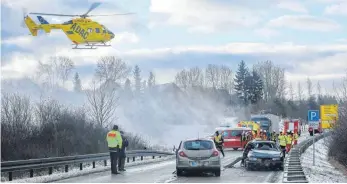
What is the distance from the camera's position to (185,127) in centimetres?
9694

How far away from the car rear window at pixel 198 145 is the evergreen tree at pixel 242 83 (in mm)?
Answer: 108141

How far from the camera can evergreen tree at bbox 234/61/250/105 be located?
424 ft

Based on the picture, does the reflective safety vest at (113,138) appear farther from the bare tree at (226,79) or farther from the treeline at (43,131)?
the bare tree at (226,79)

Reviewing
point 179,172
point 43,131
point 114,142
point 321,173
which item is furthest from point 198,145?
point 43,131

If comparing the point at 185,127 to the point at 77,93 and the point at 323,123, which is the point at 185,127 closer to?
the point at 77,93

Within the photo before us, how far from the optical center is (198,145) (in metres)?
21.6

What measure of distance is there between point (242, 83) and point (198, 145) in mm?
109304

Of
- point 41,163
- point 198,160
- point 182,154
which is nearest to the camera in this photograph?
point 198,160

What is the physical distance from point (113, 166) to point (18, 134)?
51.7 ft

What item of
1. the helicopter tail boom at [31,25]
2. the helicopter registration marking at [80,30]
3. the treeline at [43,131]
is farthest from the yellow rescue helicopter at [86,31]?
the treeline at [43,131]

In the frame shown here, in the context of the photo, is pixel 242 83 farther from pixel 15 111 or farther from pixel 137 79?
pixel 15 111

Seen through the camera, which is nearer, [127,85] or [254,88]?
[127,85]

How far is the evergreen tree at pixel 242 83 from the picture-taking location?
129 metres

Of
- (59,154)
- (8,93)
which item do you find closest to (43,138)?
(59,154)
